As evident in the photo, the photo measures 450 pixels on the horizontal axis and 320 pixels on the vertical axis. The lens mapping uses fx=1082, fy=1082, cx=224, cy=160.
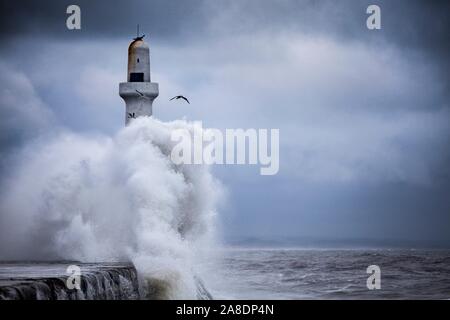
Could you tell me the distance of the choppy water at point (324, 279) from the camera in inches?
1491

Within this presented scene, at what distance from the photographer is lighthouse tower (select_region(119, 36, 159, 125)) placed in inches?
1652

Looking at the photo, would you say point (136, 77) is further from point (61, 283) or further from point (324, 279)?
point (61, 283)

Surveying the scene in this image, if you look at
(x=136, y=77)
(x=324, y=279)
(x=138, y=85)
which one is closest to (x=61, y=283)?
(x=138, y=85)

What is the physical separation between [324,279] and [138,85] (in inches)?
457

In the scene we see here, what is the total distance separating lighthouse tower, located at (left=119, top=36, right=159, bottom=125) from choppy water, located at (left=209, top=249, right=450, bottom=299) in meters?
6.76

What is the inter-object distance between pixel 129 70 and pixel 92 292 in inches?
724

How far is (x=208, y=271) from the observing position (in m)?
39.7

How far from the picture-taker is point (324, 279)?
45750 millimetres

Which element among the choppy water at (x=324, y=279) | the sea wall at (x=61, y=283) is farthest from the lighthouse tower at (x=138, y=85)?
the sea wall at (x=61, y=283)

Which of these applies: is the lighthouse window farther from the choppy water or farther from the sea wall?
the sea wall
